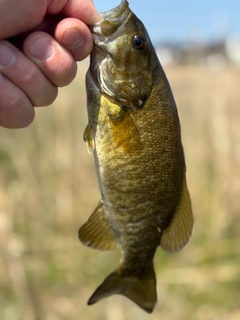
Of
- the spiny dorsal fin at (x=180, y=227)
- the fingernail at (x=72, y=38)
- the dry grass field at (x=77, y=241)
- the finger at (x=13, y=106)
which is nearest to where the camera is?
the fingernail at (x=72, y=38)

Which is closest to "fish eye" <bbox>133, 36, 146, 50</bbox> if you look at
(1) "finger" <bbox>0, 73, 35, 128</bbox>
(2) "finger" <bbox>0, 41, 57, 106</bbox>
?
(2) "finger" <bbox>0, 41, 57, 106</bbox>

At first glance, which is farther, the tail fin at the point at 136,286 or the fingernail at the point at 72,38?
the tail fin at the point at 136,286

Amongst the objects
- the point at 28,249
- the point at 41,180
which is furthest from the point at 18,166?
the point at 28,249

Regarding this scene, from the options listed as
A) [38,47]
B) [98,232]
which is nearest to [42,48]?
[38,47]

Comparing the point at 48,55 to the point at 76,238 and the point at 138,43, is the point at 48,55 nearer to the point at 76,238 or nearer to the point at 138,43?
the point at 138,43

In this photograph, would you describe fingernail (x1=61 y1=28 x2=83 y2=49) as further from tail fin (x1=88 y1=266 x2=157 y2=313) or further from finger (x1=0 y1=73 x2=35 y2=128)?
tail fin (x1=88 y1=266 x2=157 y2=313)

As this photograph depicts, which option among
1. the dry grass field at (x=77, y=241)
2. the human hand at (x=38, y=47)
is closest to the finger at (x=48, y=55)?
the human hand at (x=38, y=47)

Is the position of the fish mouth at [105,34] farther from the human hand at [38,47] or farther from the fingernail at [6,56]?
the fingernail at [6,56]
